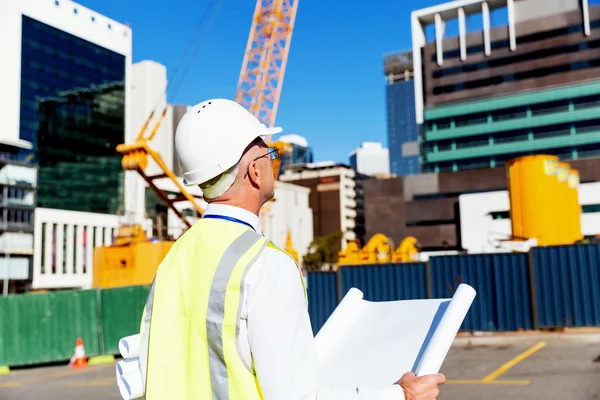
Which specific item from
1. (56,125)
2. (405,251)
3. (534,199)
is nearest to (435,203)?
(405,251)

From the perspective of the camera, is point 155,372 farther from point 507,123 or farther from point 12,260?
point 507,123

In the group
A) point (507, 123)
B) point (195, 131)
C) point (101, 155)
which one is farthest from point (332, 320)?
point (101, 155)

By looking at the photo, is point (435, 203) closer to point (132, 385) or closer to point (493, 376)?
point (493, 376)

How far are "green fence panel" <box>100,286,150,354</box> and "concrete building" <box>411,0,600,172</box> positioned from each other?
74.7m

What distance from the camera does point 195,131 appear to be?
1.96 meters

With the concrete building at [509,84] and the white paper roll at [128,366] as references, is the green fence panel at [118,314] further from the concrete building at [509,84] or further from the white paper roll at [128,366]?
the concrete building at [509,84]

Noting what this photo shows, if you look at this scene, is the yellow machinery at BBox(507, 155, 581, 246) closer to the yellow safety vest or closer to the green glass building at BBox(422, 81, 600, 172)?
the yellow safety vest

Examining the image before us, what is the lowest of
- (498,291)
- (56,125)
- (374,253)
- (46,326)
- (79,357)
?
(79,357)

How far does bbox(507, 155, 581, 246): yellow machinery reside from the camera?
2739 cm

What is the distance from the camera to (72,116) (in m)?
93.2

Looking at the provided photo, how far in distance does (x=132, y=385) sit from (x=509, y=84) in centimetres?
9356

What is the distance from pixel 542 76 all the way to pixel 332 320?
92561mm

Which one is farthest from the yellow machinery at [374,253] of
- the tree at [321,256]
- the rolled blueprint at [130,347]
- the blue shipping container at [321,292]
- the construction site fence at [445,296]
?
the tree at [321,256]

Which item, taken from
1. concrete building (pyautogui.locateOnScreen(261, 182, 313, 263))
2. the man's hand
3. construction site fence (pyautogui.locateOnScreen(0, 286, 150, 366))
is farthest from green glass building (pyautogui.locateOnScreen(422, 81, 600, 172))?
the man's hand
